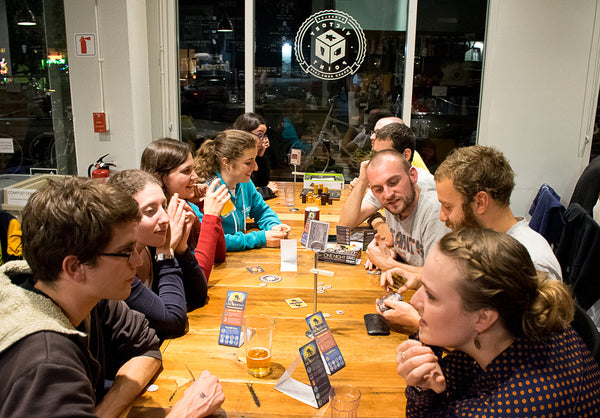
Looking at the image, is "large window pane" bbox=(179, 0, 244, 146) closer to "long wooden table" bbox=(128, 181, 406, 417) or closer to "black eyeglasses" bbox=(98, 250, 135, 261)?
"long wooden table" bbox=(128, 181, 406, 417)

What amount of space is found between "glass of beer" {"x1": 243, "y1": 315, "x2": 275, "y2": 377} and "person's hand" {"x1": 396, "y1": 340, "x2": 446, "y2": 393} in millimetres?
445

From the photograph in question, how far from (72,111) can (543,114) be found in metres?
4.47

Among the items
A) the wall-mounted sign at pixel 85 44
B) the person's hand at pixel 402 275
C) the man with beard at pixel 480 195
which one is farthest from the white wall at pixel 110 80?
the man with beard at pixel 480 195

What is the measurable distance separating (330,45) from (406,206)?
322 centimetres

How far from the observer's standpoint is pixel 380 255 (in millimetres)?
2432

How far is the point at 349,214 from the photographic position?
10.6 ft

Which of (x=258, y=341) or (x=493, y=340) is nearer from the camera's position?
(x=493, y=340)

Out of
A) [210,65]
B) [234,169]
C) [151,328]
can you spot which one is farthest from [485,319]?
[210,65]

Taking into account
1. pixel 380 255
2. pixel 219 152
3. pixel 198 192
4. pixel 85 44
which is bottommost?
pixel 380 255

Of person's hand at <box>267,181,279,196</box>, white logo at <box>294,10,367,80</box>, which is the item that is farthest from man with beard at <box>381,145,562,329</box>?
white logo at <box>294,10,367,80</box>

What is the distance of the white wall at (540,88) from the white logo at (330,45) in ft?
4.36

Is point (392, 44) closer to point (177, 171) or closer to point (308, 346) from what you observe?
point (177, 171)

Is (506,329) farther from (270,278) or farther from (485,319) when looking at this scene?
(270,278)

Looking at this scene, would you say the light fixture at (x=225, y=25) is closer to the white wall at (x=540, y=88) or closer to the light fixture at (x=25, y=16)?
the light fixture at (x=25, y=16)
